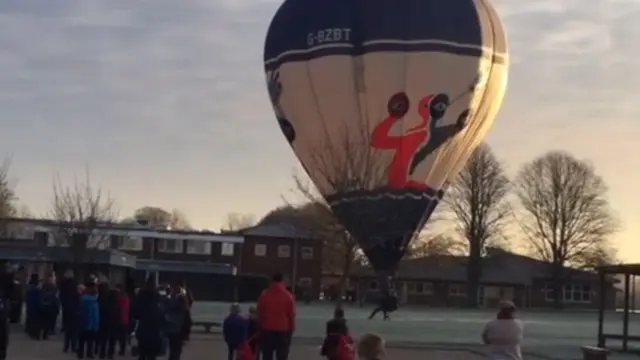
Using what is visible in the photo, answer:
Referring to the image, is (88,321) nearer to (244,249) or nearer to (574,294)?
(244,249)

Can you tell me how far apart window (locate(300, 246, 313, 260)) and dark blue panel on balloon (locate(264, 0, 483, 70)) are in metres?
60.1

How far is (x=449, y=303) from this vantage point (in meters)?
98.6

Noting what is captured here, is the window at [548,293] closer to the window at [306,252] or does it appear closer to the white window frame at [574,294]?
the white window frame at [574,294]

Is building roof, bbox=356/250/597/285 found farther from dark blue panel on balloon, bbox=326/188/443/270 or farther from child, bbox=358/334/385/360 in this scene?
child, bbox=358/334/385/360

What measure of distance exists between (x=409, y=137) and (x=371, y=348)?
2645 cm

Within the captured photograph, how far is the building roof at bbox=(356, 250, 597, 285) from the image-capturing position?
92.4 meters

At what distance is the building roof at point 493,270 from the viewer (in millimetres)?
92381

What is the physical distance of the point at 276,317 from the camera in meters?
16.7

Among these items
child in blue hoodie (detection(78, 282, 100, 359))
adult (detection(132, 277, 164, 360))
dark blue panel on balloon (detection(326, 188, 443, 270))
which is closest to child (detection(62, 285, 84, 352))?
child in blue hoodie (detection(78, 282, 100, 359))

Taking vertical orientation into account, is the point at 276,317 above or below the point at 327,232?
below

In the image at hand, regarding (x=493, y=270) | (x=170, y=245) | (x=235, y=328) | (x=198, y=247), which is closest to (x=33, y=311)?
(x=235, y=328)

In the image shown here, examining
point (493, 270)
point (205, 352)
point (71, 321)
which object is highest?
point (493, 270)

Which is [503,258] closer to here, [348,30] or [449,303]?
[449,303]

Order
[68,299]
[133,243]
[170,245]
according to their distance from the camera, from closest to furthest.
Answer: [68,299], [133,243], [170,245]
